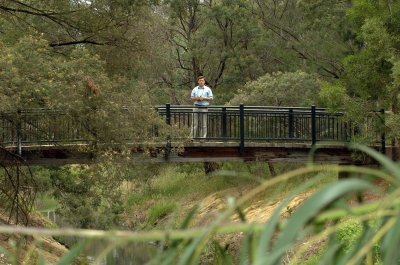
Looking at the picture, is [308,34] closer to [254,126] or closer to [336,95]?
[254,126]

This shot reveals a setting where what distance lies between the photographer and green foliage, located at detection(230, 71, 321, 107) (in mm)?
25766

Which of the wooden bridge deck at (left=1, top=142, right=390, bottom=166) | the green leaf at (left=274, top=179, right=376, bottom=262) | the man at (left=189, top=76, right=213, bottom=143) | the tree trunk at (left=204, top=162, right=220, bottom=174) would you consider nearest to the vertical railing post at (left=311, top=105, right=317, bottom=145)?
the wooden bridge deck at (left=1, top=142, right=390, bottom=166)

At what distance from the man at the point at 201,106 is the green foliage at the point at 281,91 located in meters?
6.49

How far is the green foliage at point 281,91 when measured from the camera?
25.8 metres

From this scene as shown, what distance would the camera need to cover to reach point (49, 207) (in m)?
35.2

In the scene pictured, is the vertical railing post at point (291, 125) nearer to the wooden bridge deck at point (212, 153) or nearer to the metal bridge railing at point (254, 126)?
the metal bridge railing at point (254, 126)

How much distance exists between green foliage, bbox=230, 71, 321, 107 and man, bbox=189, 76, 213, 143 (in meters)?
6.49

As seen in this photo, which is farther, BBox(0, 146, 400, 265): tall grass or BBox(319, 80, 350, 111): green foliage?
BBox(319, 80, 350, 111): green foliage

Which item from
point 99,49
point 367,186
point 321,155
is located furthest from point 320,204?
point 99,49

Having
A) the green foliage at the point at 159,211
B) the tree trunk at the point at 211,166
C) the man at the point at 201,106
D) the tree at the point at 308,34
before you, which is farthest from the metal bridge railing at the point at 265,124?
the tree trunk at the point at 211,166

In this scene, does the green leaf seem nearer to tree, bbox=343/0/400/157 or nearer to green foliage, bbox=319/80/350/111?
tree, bbox=343/0/400/157

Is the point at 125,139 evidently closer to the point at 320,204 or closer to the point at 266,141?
the point at 266,141

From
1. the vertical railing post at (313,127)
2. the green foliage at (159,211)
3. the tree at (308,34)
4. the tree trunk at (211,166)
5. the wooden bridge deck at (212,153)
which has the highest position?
the tree at (308,34)

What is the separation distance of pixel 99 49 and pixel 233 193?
9.20 m
